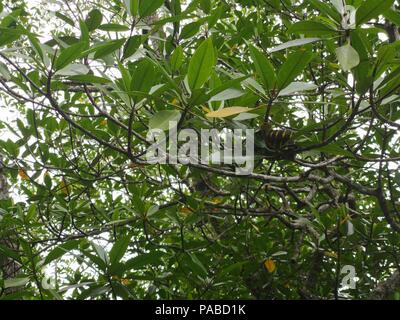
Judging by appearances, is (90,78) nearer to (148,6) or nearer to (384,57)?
(148,6)

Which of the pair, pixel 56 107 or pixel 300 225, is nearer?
pixel 56 107

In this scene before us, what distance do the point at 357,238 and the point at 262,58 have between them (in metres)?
1.41

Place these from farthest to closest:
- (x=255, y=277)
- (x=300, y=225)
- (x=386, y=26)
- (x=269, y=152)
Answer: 1. (x=255, y=277)
2. (x=300, y=225)
3. (x=386, y=26)
4. (x=269, y=152)

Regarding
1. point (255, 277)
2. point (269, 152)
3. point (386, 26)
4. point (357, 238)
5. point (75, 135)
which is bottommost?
point (255, 277)

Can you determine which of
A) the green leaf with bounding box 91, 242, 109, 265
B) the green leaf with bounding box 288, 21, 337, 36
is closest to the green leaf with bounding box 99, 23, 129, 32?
the green leaf with bounding box 288, 21, 337, 36

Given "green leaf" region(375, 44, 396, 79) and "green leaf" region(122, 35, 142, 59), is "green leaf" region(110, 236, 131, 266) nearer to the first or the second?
"green leaf" region(122, 35, 142, 59)

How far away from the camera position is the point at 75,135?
264 cm

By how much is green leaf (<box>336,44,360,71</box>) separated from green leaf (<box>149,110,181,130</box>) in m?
0.43

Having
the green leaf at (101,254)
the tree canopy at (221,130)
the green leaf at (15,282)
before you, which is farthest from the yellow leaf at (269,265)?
the green leaf at (15,282)

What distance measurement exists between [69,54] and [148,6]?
27 centimetres

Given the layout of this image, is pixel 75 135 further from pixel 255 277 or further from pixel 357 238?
pixel 357 238

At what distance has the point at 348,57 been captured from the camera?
1.18 meters

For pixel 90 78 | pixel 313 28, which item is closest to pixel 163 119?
pixel 90 78

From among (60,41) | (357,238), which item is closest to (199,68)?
(60,41)
